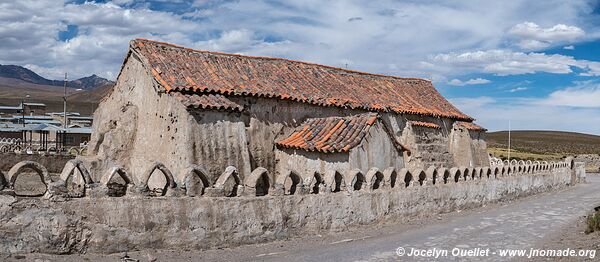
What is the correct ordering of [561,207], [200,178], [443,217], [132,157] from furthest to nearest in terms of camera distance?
[561,207], [132,157], [443,217], [200,178]

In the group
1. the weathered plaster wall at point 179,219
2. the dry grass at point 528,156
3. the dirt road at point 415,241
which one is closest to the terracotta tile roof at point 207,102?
the weathered plaster wall at point 179,219

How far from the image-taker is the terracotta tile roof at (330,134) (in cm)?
1385

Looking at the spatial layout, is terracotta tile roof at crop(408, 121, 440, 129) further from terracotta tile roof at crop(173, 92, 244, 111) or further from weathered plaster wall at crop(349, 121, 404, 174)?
terracotta tile roof at crop(173, 92, 244, 111)

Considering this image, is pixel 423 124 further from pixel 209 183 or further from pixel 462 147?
pixel 209 183

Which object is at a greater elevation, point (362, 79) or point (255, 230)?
point (362, 79)

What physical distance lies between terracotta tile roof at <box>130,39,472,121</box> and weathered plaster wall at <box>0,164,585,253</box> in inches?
217

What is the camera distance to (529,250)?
31.6 ft

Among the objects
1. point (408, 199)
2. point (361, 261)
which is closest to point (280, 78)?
point (408, 199)

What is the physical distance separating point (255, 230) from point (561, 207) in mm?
11878

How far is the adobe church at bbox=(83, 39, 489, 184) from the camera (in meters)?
13.6

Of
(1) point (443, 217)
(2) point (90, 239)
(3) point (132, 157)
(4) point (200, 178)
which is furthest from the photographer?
(3) point (132, 157)

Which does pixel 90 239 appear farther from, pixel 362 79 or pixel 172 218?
pixel 362 79

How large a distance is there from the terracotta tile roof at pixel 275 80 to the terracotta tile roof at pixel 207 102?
21 centimetres

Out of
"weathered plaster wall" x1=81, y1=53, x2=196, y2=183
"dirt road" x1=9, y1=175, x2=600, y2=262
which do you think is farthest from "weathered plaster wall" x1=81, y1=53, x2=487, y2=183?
"dirt road" x1=9, y1=175, x2=600, y2=262
